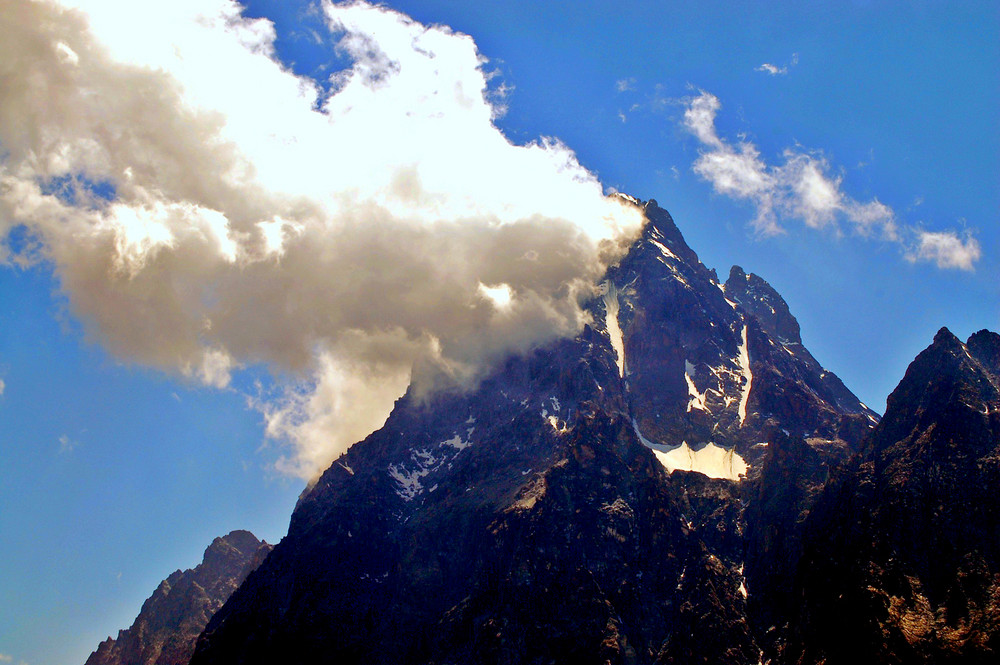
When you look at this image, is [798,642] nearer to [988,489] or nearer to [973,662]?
[973,662]

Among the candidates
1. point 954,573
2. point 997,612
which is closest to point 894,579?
point 954,573

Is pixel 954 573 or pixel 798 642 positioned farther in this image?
pixel 798 642

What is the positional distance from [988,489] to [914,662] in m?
55.8

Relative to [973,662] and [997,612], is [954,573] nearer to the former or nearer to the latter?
[997,612]

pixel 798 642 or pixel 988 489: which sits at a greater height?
pixel 988 489

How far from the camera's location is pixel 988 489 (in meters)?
194

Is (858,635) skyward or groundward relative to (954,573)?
groundward

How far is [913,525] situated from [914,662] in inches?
1681

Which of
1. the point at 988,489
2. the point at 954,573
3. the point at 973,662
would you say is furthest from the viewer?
the point at 988,489

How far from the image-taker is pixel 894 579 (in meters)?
186

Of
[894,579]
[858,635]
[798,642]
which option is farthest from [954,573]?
[798,642]

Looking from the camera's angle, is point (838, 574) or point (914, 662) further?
point (838, 574)

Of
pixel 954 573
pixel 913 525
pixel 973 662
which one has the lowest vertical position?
pixel 973 662

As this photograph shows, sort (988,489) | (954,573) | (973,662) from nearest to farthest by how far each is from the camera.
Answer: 1. (973,662)
2. (954,573)
3. (988,489)
